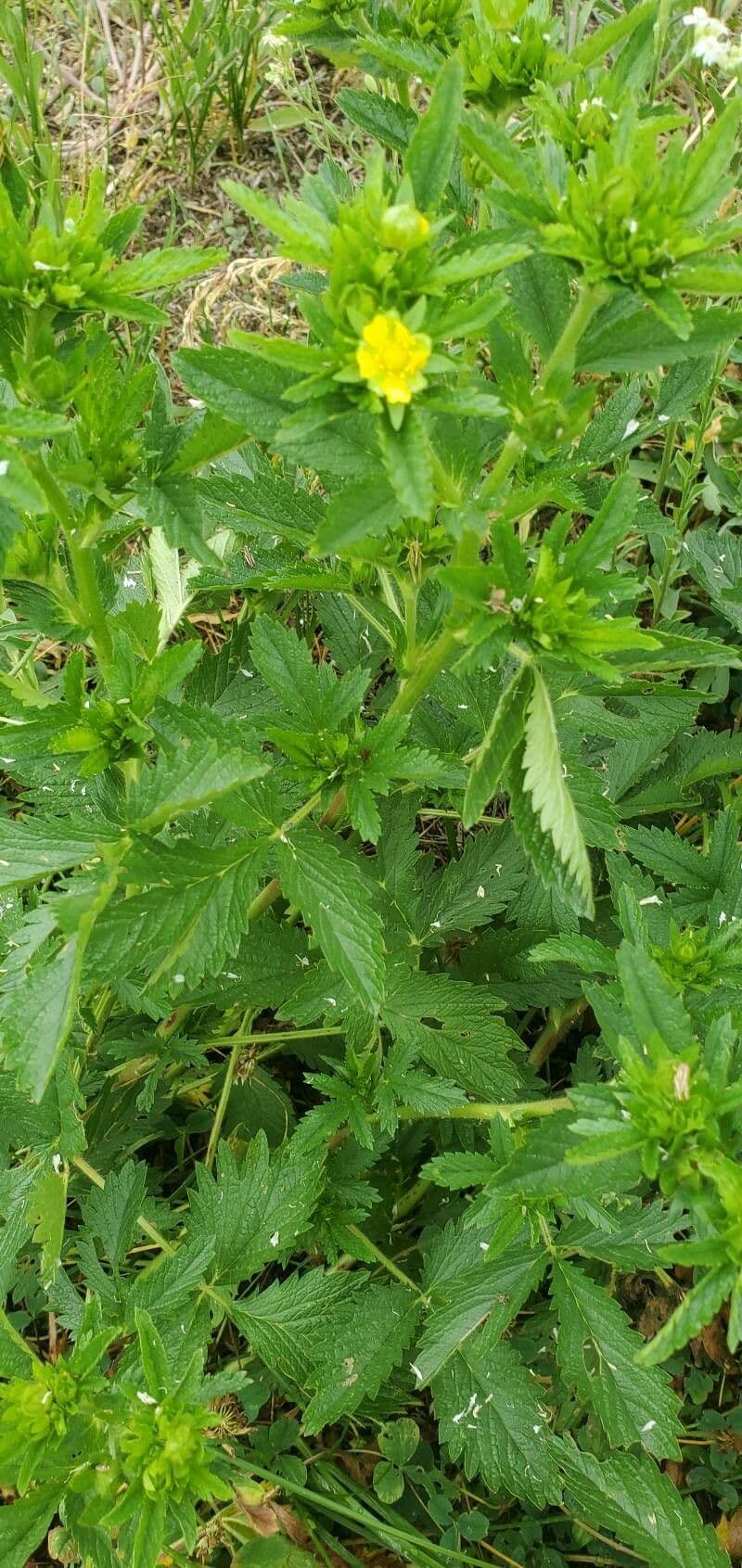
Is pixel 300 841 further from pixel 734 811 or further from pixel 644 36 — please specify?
pixel 644 36

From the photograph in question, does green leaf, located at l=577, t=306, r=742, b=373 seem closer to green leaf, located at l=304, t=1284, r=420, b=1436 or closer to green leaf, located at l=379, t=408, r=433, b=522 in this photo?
green leaf, located at l=379, t=408, r=433, b=522

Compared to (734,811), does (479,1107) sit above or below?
below

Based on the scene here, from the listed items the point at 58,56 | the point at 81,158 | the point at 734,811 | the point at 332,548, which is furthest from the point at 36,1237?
the point at 58,56

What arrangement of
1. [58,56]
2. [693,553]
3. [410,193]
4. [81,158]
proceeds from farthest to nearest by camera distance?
[58,56] < [81,158] < [693,553] < [410,193]

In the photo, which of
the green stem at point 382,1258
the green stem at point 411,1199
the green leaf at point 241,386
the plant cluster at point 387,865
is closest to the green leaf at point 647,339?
the plant cluster at point 387,865

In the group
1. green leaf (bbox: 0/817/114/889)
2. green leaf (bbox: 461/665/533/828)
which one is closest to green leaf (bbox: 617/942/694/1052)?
green leaf (bbox: 461/665/533/828)

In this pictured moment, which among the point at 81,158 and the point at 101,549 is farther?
the point at 81,158

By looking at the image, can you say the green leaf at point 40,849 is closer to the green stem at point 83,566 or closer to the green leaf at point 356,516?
the green stem at point 83,566
